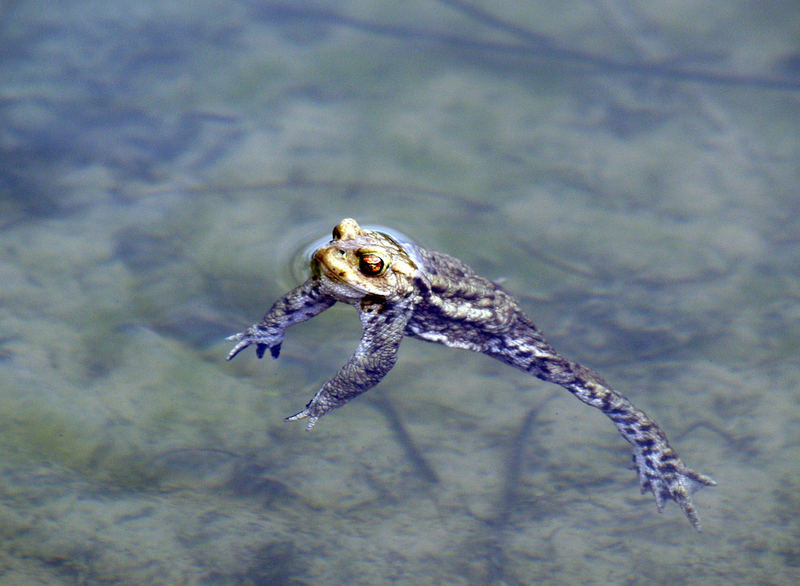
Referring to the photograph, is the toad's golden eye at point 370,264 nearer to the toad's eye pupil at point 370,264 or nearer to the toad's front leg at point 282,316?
the toad's eye pupil at point 370,264

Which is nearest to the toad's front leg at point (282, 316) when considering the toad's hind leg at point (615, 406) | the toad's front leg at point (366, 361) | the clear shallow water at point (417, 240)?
the clear shallow water at point (417, 240)

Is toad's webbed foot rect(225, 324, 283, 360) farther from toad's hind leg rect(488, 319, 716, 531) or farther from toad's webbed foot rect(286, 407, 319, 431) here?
toad's hind leg rect(488, 319, 716, 531)

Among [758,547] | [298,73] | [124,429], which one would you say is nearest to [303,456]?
[124,429]

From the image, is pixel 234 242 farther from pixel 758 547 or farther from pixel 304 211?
pixel 758 547

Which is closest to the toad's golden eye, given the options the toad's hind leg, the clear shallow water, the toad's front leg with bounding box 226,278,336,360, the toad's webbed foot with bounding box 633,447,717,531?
the toad's front leg with bounding box 226,278,336,360

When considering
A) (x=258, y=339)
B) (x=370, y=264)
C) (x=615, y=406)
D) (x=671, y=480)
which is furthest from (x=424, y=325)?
(x=671, y=480)

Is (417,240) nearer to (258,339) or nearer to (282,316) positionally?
(282,316)
